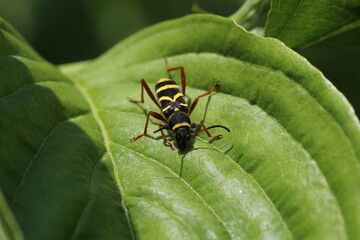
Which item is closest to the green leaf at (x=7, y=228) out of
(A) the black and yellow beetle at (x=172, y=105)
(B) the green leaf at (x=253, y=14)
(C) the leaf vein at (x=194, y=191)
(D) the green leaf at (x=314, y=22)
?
(C) the leaf vein at (x=194, y=191)

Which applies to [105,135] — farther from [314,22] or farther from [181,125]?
[314,22]

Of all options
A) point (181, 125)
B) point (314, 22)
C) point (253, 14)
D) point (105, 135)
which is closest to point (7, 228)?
point (105, 135)

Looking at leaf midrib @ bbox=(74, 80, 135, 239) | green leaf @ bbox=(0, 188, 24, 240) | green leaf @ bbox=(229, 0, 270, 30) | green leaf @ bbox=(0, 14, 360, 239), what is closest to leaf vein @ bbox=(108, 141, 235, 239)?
green leaf @ bbox=(0, 14, 360, 239)

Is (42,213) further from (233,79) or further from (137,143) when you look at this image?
(233,79)

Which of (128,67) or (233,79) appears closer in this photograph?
(233,79)

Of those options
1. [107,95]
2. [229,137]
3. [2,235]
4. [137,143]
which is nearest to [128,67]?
[107,95]

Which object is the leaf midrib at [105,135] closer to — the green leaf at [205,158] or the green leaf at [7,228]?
the green leaf at [205,158]
